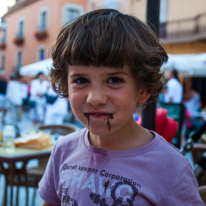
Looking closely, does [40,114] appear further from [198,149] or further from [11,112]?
[198,149]

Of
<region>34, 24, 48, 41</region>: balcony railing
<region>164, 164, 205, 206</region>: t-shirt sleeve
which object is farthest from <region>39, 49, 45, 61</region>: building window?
<region>164, 164, 205, 206</region>: t-shirt sleeve

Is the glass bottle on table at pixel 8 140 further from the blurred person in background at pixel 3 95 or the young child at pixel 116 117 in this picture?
the blurred person in background at pixel 3 95

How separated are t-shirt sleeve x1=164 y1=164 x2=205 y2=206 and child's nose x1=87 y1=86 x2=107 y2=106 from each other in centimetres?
37

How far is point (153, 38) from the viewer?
3.51 feet

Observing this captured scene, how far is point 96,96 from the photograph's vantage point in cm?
93

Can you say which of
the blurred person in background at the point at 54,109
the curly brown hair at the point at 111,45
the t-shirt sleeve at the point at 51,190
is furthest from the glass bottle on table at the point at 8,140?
the blurred person in background at the point at 54,109

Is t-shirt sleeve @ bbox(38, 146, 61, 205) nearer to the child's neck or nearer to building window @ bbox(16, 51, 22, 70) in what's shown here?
the child's neck

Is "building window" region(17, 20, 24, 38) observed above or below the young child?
above

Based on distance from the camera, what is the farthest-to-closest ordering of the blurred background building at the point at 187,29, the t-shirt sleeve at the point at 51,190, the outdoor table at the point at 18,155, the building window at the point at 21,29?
the building window at the point at 21,29, the blurred background building at the point at 187,29, the outdoor table at the point at 18,155, the t-shirt sleeve at the point at 51,190

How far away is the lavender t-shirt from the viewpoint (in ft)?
3.09

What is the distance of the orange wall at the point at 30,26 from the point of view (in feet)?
66.3

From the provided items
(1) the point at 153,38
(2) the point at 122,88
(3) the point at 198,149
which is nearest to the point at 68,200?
(2) the point at 122,88

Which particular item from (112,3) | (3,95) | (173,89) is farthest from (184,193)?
(112,3)

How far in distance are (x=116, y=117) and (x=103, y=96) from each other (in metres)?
0.09
